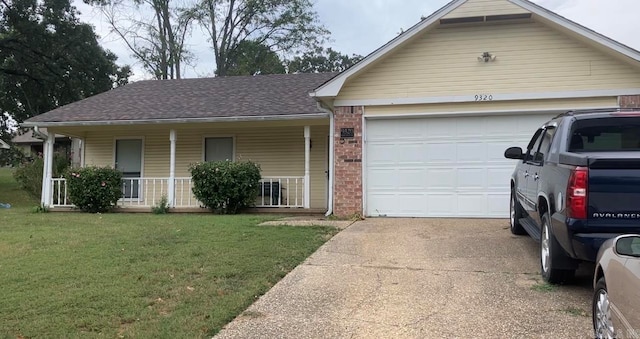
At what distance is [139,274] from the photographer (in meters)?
5.64

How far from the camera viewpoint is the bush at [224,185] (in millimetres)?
12086

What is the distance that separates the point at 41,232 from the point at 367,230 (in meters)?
5.95

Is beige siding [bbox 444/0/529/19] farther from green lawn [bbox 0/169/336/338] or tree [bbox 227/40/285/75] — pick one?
tree [bbox 227/40/285/75]

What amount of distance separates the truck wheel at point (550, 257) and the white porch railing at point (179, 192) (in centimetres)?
831

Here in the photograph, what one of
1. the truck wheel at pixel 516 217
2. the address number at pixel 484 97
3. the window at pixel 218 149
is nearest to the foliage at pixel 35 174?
the window at pixel 218 149

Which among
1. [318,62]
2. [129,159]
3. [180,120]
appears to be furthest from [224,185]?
[318,62]

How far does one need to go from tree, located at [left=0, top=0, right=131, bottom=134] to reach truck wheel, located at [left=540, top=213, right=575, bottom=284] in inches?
1016

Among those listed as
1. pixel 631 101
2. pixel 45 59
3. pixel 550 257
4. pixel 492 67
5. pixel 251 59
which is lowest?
pixel 550 257

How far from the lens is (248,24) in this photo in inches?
1409

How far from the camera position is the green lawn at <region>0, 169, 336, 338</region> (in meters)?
4.13

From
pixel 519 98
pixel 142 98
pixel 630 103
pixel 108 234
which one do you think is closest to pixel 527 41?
pixel 519 98

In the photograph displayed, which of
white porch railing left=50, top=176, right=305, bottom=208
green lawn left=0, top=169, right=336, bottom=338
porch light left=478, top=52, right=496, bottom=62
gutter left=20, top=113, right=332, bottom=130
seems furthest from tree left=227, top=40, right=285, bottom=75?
green lawn left=0, top=169, right=336, bottom=338

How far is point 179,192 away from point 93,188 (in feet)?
7.81

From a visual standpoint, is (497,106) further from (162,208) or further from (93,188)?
(93,188)
